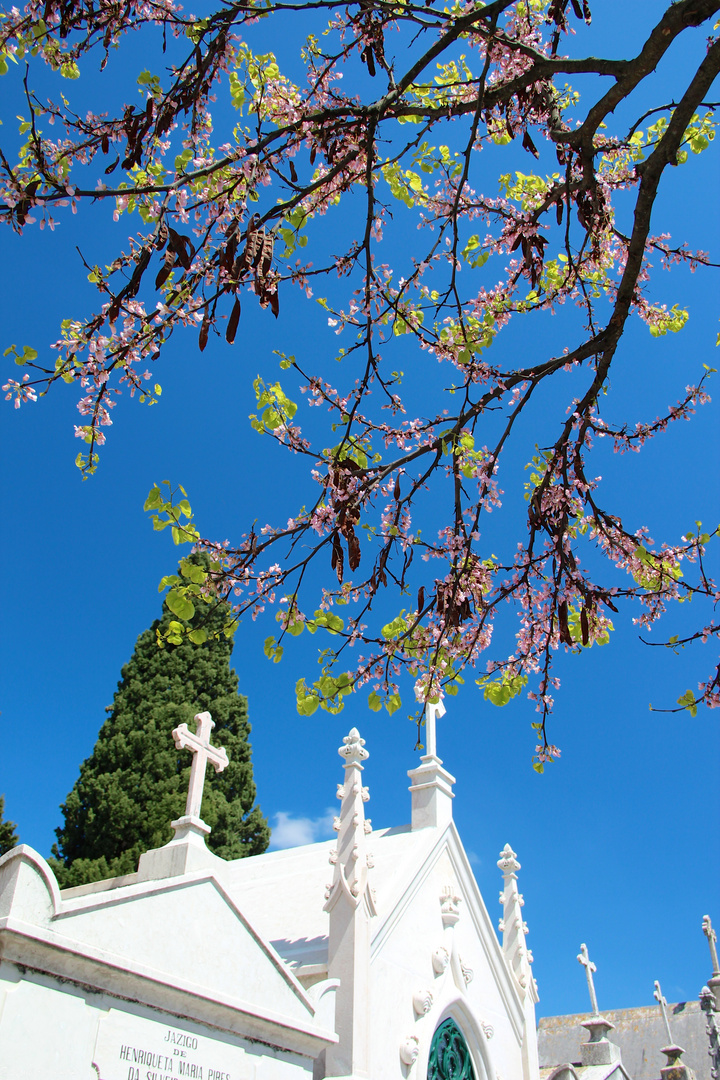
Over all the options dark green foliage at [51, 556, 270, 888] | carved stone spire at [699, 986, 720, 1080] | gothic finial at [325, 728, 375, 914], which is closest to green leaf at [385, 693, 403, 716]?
gothic finial at [325, 728, 375, 914]

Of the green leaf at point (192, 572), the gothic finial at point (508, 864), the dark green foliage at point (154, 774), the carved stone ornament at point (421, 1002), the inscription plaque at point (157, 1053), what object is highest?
the dark green foliage at point (154, 774)

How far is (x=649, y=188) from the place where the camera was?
4.86 m

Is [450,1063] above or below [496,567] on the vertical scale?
below

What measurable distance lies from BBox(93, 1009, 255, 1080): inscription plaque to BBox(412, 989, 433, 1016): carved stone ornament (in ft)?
12.3

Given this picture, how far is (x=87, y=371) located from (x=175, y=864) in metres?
Answer: 4.98

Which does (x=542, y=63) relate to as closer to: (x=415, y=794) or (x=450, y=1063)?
(x=415, y=794)

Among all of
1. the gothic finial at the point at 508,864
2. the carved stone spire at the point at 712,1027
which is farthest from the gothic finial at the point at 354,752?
the carved stone spire at the point at 712,1027

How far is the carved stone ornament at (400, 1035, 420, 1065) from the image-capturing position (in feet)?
32.4

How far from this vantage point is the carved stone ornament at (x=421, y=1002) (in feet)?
34.3

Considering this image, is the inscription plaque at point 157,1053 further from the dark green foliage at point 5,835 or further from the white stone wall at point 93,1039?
the dark green foliage at point 5,835

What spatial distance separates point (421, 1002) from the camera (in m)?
10.5

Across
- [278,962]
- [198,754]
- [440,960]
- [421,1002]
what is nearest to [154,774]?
[440,960]

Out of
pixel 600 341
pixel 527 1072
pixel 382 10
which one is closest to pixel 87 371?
pixel 382 10

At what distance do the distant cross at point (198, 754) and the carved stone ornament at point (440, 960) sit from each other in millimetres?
4624
